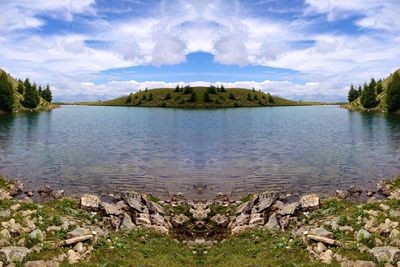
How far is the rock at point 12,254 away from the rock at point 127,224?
7944 millimetres

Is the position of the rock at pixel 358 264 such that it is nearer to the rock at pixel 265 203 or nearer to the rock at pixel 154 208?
the rock at pixel 265 203

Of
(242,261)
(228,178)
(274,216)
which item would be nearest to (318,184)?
(228,178)

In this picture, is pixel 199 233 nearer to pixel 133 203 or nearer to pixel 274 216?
pixel 274 216

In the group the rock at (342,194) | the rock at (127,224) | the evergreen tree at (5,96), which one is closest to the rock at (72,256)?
the rock at (127,224)

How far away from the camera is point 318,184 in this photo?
4053 centimetres

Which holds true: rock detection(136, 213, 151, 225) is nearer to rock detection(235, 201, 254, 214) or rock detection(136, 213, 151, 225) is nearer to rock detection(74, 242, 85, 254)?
rock detection(235, 201, 254, 214)

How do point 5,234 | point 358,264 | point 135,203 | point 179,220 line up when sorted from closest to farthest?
point 358,264 → point 5,234 → point 179,220 → point 135,203

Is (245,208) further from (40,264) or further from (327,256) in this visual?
(40,264)

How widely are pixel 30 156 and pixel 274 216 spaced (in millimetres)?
43639

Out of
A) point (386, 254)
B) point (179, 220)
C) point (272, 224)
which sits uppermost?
point (386, 254)

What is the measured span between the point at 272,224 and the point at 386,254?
9.17 metres

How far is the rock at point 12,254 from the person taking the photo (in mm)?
16656

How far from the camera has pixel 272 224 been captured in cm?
2506

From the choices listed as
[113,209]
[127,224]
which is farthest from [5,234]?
[113,209]
